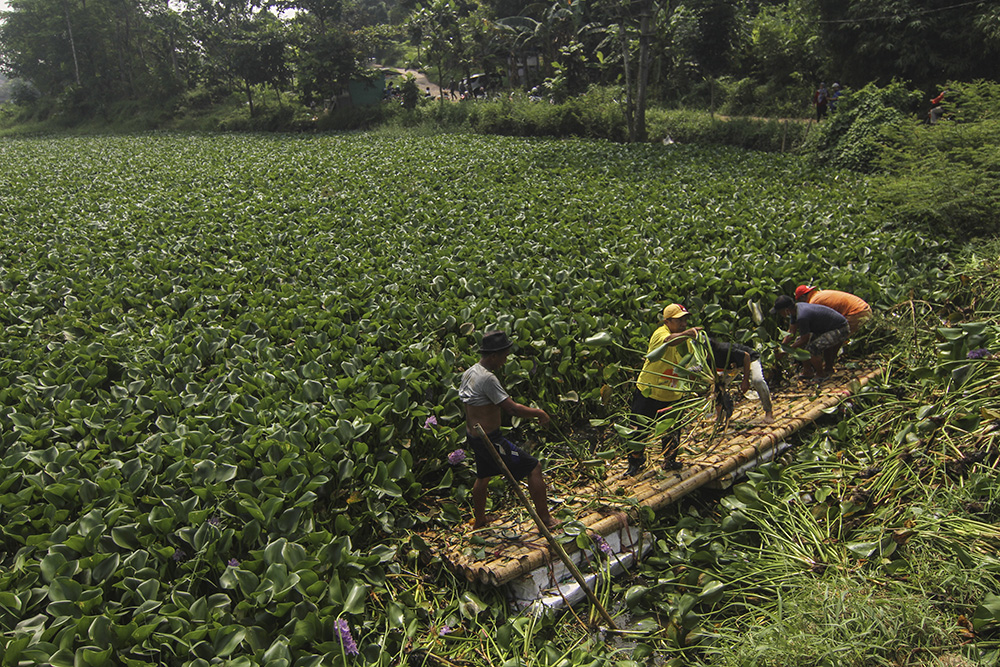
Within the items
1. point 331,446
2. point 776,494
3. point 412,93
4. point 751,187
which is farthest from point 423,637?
point 412,93

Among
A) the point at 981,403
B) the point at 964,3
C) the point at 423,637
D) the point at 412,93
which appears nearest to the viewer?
the point at 423,637

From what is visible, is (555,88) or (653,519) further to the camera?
(555,88)

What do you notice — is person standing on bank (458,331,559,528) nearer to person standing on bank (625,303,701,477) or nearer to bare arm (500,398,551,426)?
bare arm (500,398,551,426)

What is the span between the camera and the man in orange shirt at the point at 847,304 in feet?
18.2

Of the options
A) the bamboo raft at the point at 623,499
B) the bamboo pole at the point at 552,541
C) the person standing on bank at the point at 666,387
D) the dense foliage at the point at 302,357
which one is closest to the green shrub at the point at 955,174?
the dense foliage at the point at 302,357

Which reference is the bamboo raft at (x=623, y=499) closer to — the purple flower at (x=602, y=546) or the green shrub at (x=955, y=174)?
the purple flower at (x=602, y=546)

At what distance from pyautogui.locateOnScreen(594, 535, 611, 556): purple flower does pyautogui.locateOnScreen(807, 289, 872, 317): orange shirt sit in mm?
3401

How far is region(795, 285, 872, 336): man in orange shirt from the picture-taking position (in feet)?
18.2

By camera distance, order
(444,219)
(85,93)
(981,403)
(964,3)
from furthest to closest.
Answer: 1. (85,93)
2. (964,3)
3. (444,219)
4. (981,403)

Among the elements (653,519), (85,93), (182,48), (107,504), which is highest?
(182,48)

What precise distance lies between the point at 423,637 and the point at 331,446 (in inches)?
51.2

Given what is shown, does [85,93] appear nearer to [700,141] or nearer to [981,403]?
[700,141]

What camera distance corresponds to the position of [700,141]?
19.5m

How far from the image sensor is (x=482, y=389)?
3770 mm
